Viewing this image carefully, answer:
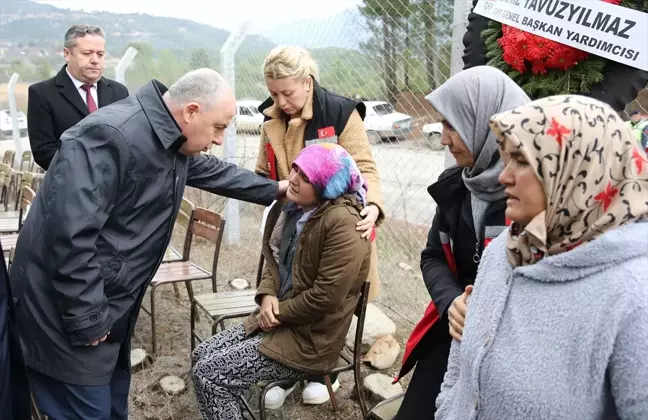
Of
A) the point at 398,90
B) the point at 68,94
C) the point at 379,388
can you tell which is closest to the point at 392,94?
the point at 398,90

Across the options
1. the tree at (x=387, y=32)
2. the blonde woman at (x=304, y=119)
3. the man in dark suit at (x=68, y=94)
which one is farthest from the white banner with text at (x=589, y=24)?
the man in dark suit at (x=68, y=94)

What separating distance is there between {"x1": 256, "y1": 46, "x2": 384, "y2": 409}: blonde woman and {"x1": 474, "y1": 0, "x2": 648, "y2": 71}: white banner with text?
86 cm

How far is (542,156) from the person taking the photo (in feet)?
3.64

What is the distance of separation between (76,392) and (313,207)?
1173 mm

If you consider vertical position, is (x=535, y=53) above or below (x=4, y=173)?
above

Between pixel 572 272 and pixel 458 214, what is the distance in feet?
2.07

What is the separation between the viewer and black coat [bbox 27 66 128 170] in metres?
3.65

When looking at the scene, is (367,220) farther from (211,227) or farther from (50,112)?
(50,112)

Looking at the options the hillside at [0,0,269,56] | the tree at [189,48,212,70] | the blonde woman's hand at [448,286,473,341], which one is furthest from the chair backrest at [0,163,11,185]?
the hillside at [0,0,269,56]

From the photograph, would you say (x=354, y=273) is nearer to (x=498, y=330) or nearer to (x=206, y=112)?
(x=206, y=112)

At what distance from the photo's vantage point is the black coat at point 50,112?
3654mm

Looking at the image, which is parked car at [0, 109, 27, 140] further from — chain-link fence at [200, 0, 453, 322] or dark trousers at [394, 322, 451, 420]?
dark trousers at [394, 322, 451, 420]

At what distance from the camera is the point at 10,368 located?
5.59 feet

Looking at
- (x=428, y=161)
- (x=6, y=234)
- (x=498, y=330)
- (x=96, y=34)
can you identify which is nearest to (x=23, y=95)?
(x=6, y=234)
